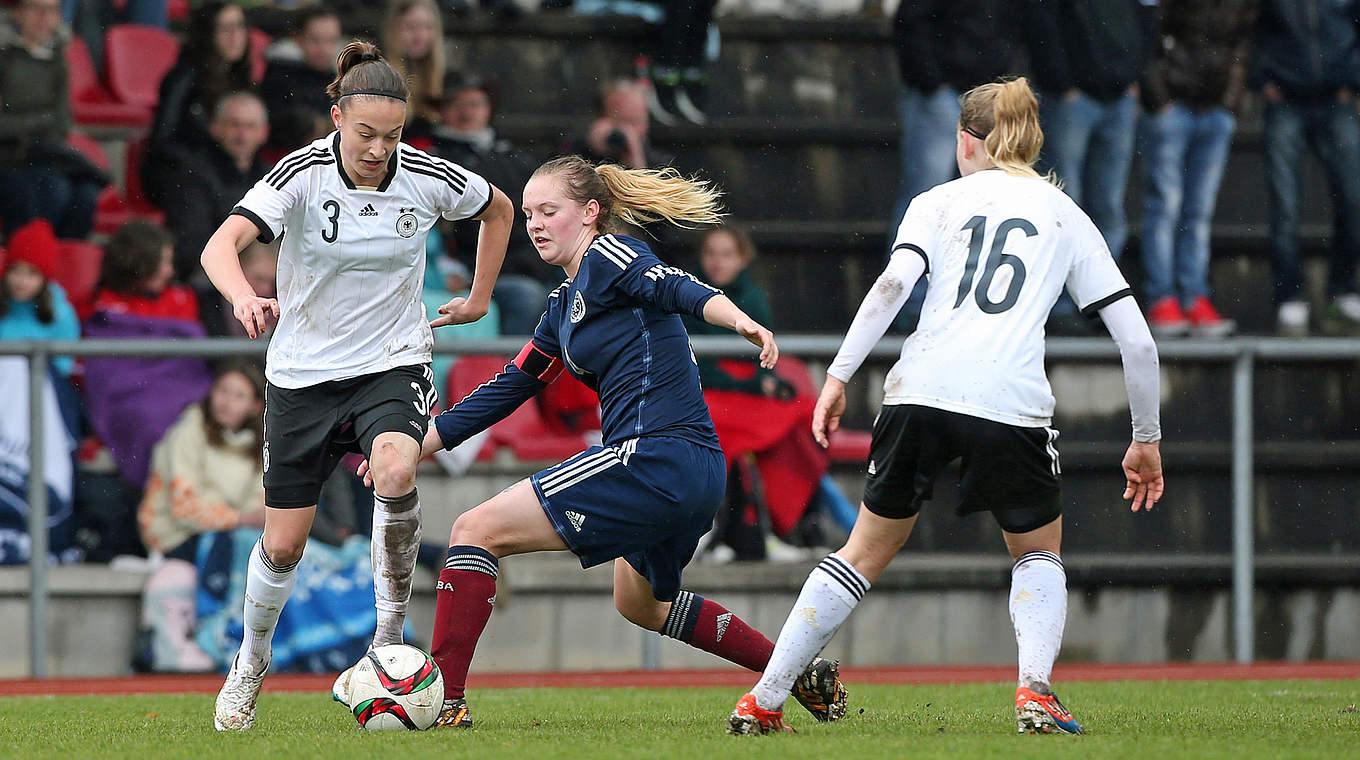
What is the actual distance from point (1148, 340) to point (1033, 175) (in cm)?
55

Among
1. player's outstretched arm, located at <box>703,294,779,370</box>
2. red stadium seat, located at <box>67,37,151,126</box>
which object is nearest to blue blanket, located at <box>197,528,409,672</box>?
player's outstretched arm, located at <box>703,294,779,370</box>

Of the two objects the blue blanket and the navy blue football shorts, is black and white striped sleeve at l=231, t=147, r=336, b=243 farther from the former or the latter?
the blue blanket

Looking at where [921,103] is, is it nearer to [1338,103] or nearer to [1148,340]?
[1338,103]

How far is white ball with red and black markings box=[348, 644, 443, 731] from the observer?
180 inches

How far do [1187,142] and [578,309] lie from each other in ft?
20.1

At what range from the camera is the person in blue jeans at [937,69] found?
933 cm

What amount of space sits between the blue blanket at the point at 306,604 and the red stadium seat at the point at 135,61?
4.02 meters

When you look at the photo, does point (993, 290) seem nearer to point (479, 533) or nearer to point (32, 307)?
point (479, 533)

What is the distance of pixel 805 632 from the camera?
438 cm

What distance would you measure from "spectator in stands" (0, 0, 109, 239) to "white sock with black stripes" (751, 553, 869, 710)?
19.4 feet

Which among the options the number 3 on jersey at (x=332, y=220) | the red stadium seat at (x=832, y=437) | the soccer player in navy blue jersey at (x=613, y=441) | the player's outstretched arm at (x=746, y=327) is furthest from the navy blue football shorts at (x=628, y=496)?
the red stadium seat at (x=832, y=437)

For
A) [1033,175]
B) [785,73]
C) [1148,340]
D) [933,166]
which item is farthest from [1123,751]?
[785,73]

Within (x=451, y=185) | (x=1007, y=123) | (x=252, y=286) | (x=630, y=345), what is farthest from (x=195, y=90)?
(x=1007, y=123)

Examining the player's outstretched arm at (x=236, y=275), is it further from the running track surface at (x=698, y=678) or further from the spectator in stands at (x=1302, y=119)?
the spectator in stands at (x=1302, y=119)
